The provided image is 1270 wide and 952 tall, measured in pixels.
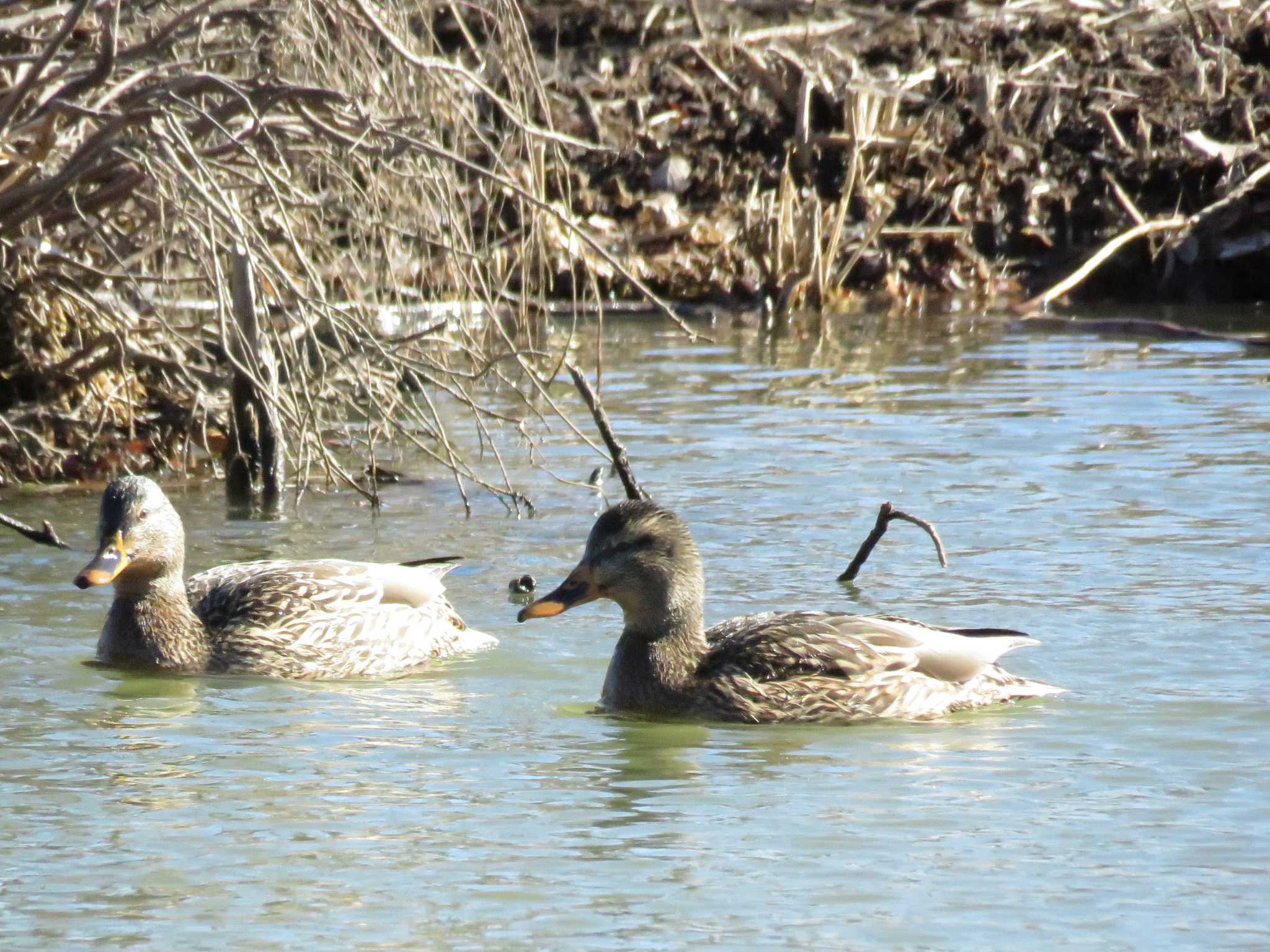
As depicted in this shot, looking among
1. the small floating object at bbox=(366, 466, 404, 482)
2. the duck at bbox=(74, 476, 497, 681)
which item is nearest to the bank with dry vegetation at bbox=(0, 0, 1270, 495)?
the small floating object at bbox=(366, 466, 404, 482)

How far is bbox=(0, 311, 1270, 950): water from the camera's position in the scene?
5.52 meters

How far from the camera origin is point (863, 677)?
7.73m

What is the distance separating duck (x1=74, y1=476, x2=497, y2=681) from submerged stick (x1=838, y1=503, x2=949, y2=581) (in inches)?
65.8

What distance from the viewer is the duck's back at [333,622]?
28.3 ft

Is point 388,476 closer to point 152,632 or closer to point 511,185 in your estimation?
point 511,185

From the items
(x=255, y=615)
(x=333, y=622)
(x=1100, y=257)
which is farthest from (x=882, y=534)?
(x=1100, y=257)

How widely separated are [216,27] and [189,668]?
3.71 metres

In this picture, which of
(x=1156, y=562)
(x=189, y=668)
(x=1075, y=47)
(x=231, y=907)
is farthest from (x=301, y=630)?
(x=1075, y=47)

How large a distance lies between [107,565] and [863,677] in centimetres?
295

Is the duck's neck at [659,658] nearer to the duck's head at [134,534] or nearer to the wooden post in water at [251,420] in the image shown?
the duck's head at [134,534]

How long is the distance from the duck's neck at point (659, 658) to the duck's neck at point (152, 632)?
5.60 feet

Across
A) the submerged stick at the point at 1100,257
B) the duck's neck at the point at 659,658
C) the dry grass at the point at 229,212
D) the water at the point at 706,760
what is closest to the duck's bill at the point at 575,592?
the duck's neck at the point at 659,658

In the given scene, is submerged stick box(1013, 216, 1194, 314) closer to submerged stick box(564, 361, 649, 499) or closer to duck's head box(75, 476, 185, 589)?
submerged stick box(564, 361, 649, 499)

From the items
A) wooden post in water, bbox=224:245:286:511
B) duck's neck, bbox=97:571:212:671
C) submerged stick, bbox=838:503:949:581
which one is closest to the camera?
duck's neck, bbox=97:571:212:671
